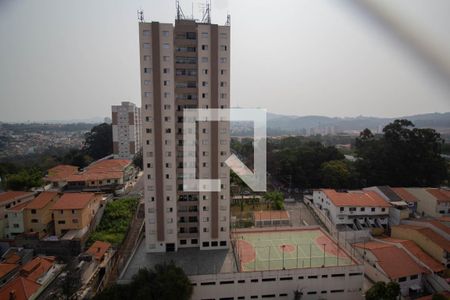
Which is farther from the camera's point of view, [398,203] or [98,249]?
[398,203]

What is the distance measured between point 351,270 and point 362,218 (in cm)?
458

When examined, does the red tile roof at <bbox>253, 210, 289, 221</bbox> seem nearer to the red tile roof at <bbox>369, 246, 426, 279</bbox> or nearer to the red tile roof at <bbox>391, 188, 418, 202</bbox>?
the red tile roof at <bbox>369, 246, 426, 279</bbox>

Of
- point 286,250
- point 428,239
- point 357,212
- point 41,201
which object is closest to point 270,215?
point 286,250

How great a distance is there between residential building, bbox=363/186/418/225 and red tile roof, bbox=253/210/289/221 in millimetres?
4588

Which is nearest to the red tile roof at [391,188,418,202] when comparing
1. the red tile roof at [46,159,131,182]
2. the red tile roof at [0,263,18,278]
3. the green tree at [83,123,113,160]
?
the red tile roof at [46,159,131,182]

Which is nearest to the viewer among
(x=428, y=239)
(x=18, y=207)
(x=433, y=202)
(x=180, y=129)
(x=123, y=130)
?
(x=180, y=129)

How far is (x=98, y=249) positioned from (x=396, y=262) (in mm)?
10194

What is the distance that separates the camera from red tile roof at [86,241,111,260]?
10164mm

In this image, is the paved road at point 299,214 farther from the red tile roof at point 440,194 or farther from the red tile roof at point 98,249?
the red tile roof at point 98,249

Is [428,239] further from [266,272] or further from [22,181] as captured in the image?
[22,181]

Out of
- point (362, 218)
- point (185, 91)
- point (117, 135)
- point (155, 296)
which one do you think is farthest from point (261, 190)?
point (117, 135)

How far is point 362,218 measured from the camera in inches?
494

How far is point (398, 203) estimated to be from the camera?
12.7 m

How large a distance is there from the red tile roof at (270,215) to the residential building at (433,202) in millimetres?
6554
